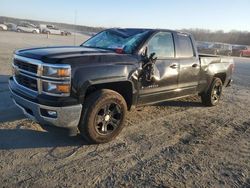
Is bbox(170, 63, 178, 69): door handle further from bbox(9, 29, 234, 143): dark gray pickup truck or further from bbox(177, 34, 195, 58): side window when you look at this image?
bbox(177, 34, 195, 58): side window

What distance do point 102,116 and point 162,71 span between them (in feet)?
5.30

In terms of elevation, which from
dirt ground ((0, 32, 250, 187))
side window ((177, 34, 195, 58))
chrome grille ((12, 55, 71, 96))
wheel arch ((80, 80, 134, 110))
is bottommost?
Result: dirt ground ((0, 32, 250, 187))

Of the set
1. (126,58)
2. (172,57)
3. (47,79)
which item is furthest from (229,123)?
(47,79)

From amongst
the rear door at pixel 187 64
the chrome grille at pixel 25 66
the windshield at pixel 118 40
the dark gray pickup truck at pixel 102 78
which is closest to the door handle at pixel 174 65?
the dark gray pickup truck at pixel 102 78

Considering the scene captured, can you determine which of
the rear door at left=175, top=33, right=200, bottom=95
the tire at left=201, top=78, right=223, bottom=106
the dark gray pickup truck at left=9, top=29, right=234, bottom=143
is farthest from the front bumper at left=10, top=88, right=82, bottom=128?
the tire at left=201, top=78, right=223, bottom=106

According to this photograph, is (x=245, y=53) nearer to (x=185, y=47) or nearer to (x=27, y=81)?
(x=185, y=47)

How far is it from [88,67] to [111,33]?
2.06 metres

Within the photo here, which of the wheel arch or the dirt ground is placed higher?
the wheel arch

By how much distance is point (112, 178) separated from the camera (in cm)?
392

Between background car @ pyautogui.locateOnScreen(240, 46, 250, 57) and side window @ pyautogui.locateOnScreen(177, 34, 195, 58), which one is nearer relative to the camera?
side window @ pyautogui.locateOnScreen(177, 34, 195, 58)

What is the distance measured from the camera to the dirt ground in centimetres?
390

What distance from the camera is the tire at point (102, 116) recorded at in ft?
15.4

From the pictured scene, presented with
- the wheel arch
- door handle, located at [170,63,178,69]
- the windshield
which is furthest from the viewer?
door handle, located at [170,63,178,69]

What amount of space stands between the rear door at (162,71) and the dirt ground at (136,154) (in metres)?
0.62
